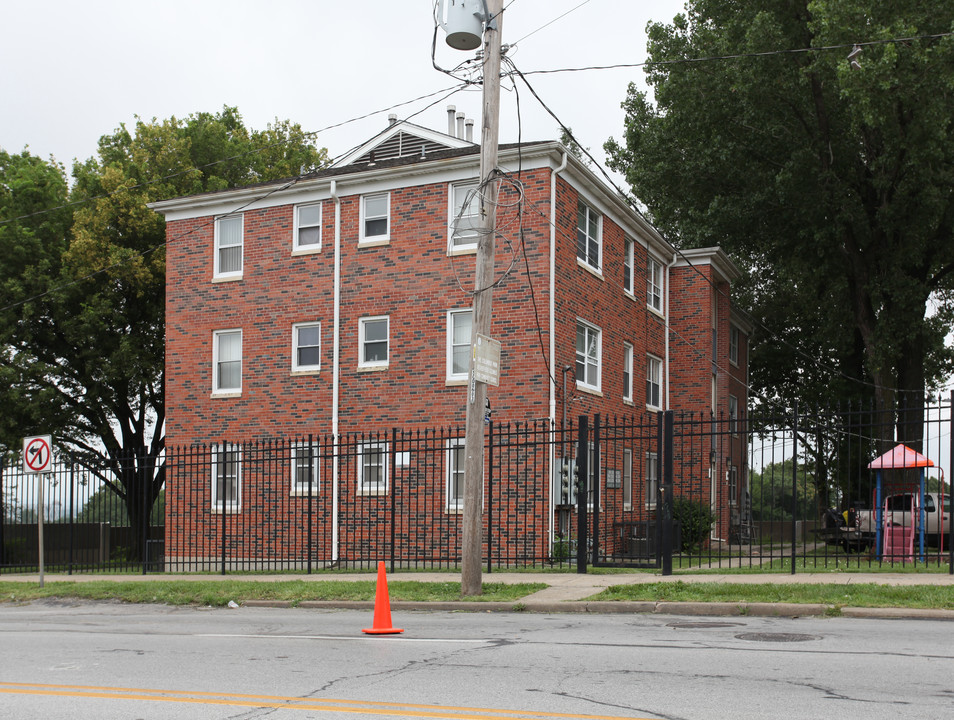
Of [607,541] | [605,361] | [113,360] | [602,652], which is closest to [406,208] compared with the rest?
[605,361]

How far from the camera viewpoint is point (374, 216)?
24.4 meters

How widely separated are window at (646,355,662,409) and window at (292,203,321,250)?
10.3m

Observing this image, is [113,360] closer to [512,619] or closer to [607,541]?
[607,541]

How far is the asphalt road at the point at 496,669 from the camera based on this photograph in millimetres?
6648

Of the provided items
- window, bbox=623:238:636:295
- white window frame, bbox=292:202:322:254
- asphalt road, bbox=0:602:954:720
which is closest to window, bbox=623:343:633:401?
window, bbox=623:238:636:295

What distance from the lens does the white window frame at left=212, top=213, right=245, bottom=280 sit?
25766 mm

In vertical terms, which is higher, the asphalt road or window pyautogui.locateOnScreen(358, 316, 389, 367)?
window pyautogui.locateOnScreen(358, 316, 389, 367)

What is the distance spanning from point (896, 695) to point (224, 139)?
3192 centimetres

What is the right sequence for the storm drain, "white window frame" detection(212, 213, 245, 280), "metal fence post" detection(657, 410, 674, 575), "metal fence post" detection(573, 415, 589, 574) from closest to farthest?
the storm drain, "metal fence post" detection(657, 410, 674, 575), "metal fence post" detection(573, 415, 589, 574), "white window frame" detection(212, 213, 245, 280)

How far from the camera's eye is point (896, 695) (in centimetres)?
677

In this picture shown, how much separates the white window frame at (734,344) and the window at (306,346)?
16.9m

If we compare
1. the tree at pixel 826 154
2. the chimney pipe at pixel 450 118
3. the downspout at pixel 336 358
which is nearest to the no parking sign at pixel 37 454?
the downspout at pixel 336 358

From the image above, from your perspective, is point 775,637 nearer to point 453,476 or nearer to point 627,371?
point 453,476

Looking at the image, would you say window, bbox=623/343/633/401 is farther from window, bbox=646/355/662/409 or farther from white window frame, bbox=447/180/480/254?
white window frame, bbox=447/180/480/254
